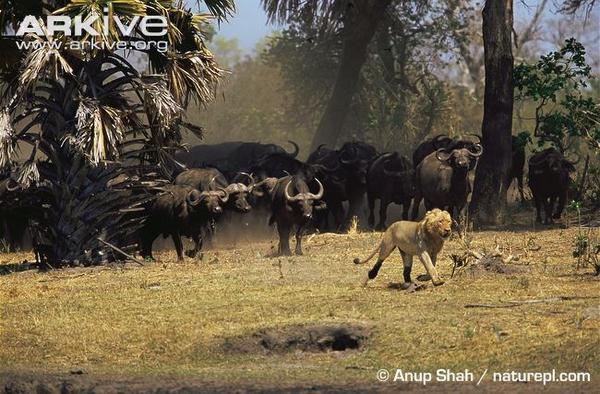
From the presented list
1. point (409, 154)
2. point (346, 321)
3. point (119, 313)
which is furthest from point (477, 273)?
point (409, 154)

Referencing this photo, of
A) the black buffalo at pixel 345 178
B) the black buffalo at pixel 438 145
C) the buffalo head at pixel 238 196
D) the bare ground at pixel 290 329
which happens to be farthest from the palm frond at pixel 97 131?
the black buffalo at pixel 438 145

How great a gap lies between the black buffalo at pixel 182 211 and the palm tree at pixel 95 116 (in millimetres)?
541

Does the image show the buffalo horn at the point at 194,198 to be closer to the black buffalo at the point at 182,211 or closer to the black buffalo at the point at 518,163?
the black buffalo at the point at 182,211

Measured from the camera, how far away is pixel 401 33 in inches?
1563

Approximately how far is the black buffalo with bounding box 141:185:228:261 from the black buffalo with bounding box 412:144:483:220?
492 centimetres

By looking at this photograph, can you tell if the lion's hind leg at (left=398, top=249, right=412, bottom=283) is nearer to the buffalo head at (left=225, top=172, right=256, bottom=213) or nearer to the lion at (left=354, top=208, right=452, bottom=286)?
the lion at (left=354, top=208, right=452, bottom=286)

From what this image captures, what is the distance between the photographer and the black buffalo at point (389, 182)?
2681 centimetres

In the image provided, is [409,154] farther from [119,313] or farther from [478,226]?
[119,313]

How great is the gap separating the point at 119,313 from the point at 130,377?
9.38 feet

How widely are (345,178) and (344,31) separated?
10186 mm

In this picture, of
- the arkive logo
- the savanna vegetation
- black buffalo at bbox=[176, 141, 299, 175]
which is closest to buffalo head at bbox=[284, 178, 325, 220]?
the savanna vegetation

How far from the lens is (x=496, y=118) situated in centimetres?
2433

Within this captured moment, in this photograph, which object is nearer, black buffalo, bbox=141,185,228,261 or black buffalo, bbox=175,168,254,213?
black buffalo, bbox=141,185,228,261

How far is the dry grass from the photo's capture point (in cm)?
1155
